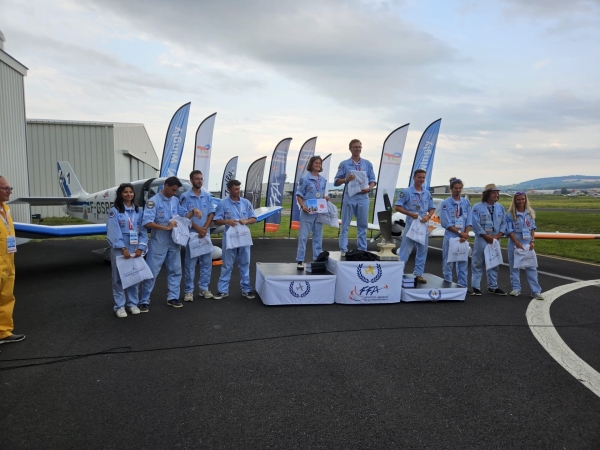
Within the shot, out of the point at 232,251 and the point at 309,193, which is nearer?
the point at 232,251

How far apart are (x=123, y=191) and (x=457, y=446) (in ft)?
15.5

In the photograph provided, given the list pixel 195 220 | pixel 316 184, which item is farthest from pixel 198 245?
pixel 316 184

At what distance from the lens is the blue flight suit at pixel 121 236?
5078mm

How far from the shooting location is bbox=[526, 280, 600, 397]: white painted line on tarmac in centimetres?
363

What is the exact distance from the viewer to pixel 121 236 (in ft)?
16.7

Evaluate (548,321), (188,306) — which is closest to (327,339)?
(188,306)

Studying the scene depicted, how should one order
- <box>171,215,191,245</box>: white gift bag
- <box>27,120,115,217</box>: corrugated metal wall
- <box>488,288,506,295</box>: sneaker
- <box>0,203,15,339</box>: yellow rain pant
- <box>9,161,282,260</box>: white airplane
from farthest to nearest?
<box>27,120,115,217</box>: corrugated metal wall < <box>9,161,282,260</box>: white airplane < <box>488,288,506,295</box>: sneaker < <box>171,215,191,245</box>: white gift bag < <box>0,203,15,339</box>: yellow rain pant

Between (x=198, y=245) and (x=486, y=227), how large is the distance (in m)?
4.88

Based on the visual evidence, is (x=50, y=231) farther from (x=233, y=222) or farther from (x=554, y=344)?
(x=554, y=344)

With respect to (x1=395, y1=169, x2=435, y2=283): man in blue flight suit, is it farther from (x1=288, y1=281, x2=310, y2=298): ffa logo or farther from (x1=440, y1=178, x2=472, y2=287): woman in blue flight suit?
(x1=288, y1=281, x2=310, y2=298): ffa logo

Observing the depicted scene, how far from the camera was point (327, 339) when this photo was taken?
4520 mm

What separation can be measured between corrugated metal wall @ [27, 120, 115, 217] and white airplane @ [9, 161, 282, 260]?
282 inches

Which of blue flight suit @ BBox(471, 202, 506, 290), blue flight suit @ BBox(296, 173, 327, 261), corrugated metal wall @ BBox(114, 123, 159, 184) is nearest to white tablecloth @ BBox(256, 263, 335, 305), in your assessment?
blue flight suit @ BBox(296, 173, 327, 261)

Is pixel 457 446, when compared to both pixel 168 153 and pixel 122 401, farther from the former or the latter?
pixel 168 153
